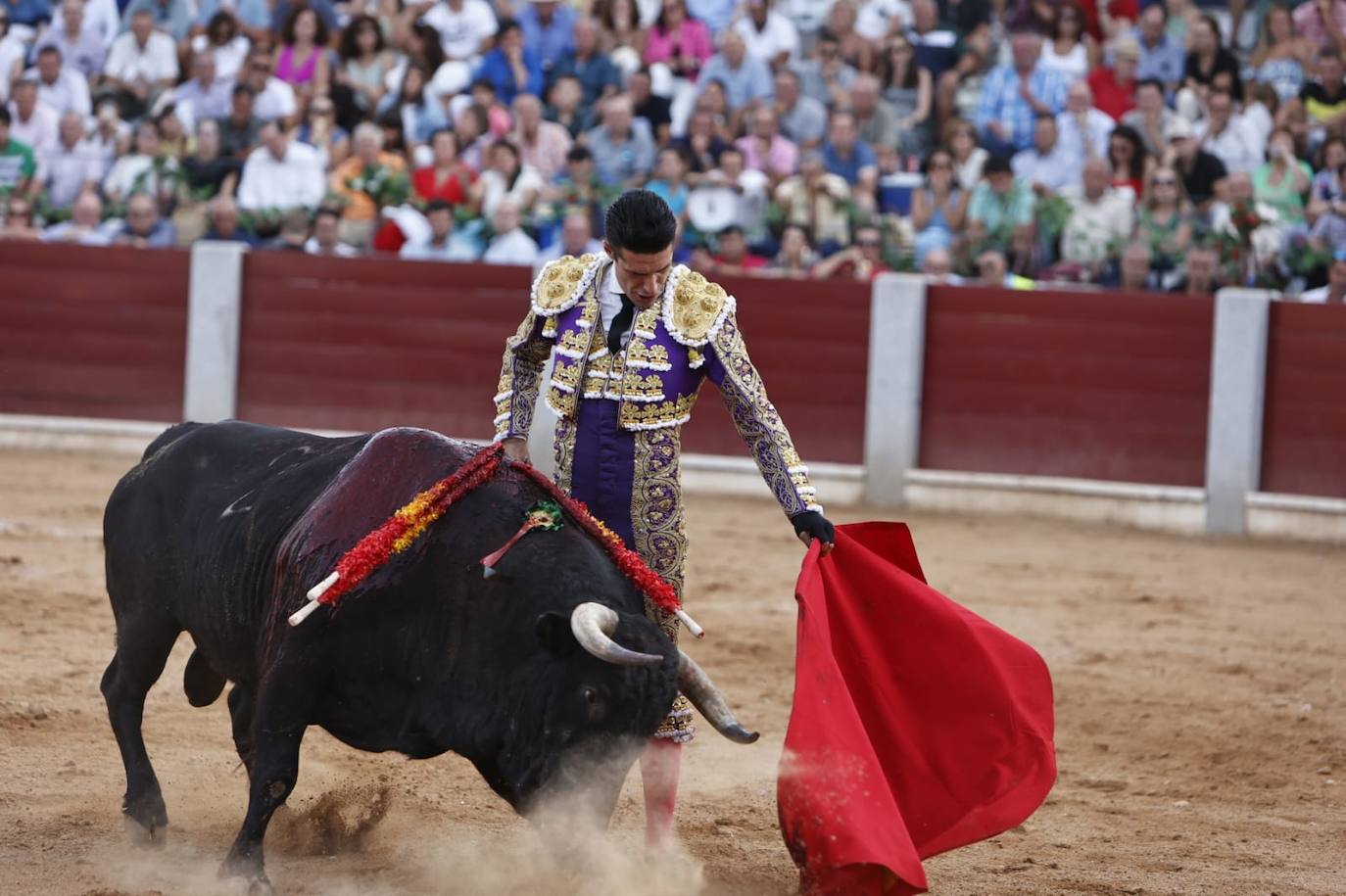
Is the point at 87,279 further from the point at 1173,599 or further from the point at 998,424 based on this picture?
the point at 1173,599

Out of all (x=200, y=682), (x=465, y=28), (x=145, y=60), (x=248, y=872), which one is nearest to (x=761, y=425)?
(x=248, y=872)

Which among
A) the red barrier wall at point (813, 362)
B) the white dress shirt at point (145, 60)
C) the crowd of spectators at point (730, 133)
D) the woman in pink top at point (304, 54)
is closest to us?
the crowd of spectators at point (730, 133)

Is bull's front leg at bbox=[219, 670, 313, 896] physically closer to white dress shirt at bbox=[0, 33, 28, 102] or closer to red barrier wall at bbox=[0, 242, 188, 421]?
red barrier wall at bbox=[0, 242, 188, 421]

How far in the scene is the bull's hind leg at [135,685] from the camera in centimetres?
339

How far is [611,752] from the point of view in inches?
109

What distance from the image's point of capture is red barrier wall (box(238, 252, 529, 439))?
8.85 meters

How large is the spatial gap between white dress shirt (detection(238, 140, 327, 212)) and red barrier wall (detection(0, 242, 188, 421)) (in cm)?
63

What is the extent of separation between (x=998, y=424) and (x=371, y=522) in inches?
226

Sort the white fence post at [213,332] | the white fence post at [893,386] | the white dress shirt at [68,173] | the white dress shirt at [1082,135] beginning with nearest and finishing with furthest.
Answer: the white fence post at [893,386] < the white dress shirt at [1082,135] < the white fence post at [213,332] < the white dress shirt at [68,173]

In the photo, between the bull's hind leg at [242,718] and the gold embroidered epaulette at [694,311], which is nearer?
the gold embroidered epaulette at [694,311]

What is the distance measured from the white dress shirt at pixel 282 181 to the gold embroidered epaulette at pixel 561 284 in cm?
619

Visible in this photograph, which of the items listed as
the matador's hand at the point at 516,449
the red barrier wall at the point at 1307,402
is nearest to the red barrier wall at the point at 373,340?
the red barrier wall at the point at 1307,402

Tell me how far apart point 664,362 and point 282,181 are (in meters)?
6.52

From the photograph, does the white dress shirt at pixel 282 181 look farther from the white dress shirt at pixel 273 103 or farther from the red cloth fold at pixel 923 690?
the red cloth fold at pixel 923 690
